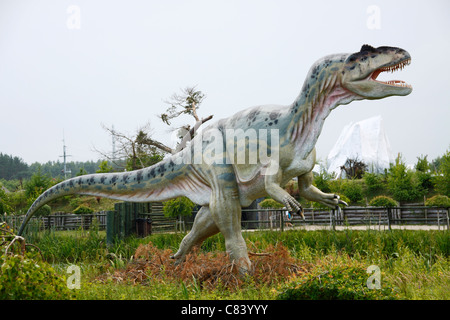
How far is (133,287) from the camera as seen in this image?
4281 mm

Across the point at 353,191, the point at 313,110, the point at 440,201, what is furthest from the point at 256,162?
the point at 353,191

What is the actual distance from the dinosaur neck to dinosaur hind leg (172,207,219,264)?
4.29 feet

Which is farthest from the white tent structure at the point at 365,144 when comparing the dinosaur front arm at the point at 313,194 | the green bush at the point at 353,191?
the dinosaur front arm at the point at 313,194

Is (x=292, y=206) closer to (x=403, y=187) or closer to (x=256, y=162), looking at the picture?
(x=256, y=162)

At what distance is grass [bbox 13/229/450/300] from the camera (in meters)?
3.77

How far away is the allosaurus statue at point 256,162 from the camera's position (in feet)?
12.8

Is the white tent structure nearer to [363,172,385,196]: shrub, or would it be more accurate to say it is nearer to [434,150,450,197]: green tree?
[363,172,385,196]: shrub

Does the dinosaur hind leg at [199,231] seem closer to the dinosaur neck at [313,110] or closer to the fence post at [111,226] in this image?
the dinosaur neck at [313,110]

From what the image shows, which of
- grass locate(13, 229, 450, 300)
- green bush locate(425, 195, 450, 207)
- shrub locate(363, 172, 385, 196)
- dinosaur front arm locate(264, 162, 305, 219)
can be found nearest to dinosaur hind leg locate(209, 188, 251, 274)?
grass locate(13, 229, 450, 300)

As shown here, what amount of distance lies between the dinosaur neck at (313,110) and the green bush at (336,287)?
127 cm

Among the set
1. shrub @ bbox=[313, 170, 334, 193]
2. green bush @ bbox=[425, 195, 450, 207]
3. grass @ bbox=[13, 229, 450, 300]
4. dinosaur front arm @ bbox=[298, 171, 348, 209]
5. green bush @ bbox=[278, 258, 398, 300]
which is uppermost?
shrub @ bbox=[313, 170, 334, 193]

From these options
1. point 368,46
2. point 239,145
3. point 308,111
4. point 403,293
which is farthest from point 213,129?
point 403,293

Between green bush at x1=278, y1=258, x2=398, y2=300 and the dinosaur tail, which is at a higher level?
the dinosaur tail
